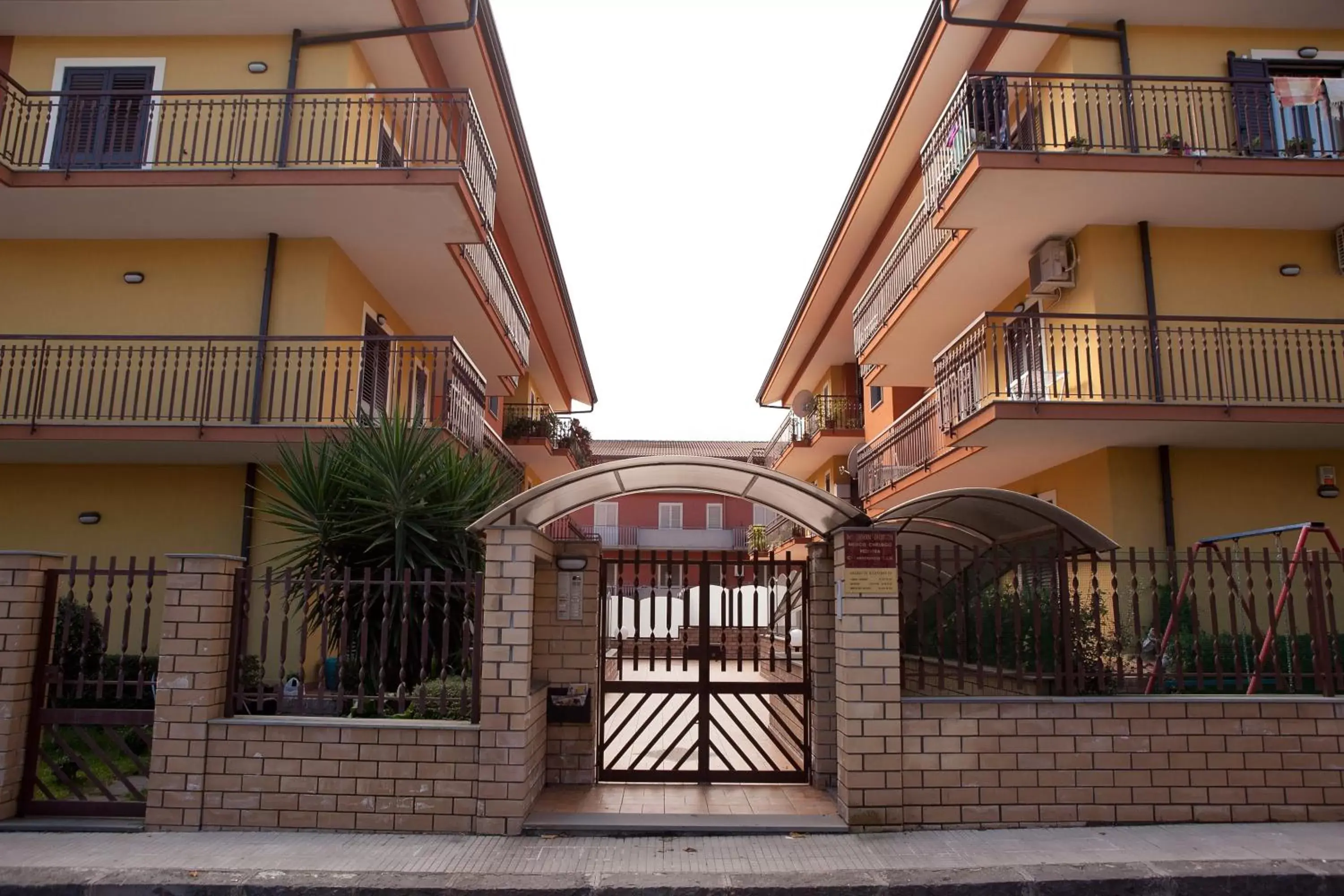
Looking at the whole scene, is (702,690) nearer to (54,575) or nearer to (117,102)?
(54,575)

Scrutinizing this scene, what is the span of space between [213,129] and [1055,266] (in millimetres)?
11907

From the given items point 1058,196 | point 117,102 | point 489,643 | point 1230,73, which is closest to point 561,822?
point 489,643

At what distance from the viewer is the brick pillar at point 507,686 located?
6.44 metres

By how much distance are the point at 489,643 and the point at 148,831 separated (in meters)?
2.62

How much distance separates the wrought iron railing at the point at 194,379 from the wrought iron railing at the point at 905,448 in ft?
23.4

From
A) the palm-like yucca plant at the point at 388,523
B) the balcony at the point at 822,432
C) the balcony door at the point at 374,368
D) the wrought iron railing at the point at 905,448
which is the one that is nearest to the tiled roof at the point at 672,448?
the balcony at the point at 822,432

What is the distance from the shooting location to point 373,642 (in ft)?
28.2

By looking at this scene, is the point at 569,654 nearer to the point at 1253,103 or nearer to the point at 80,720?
the point at 80,720

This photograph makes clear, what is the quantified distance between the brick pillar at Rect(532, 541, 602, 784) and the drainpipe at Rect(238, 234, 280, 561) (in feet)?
20.2

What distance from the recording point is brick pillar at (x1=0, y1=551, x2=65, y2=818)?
21.3ft

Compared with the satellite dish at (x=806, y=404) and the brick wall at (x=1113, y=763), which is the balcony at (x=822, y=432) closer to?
the satellite dish at (x=806, y=404)

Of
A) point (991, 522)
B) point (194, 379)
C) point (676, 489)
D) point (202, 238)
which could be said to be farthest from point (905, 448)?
point (202, 238)

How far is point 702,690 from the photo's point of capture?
793 cm

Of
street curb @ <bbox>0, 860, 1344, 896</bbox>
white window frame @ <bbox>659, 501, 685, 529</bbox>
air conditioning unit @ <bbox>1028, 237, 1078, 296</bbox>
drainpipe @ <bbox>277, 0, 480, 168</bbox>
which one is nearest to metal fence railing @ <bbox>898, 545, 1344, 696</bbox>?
street curb @ <bbox>0, 860, 1344, 896</bbox>
